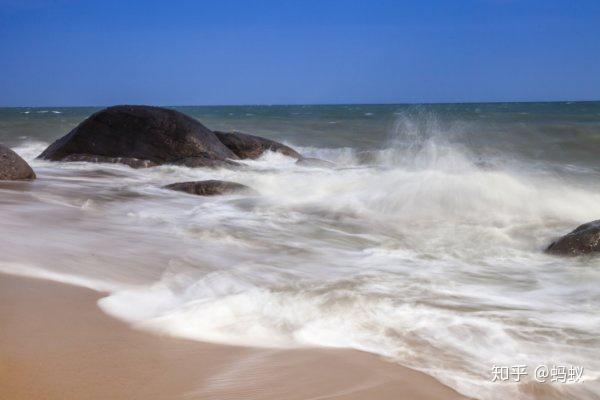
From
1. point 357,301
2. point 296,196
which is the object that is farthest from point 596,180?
point 357,301

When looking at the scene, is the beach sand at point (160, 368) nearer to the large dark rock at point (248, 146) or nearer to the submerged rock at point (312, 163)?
the submerged rock at point (312, 163)

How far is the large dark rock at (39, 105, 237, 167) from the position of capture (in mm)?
10516

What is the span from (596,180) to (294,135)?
1363 centimetres

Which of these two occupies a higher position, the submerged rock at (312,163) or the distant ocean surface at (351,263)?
the submerged rock at (312,163)

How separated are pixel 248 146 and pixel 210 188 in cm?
462

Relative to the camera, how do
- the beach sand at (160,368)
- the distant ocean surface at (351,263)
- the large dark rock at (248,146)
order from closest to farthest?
the beach sand at (160,368)
the distant ocean surface at (351,263)
the large dark rock at (248,146)

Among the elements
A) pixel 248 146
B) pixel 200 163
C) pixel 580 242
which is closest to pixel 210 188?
pixel 200 163

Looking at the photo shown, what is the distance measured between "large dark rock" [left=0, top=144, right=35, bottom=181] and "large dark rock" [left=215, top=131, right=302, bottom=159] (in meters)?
4.66

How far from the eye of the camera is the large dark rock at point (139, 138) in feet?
34.5

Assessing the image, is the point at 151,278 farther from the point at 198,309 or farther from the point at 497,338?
the point at 497,338

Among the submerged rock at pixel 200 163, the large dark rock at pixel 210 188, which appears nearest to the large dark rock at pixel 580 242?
the large dark rock at pixel 210 188

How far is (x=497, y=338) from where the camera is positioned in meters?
2.76

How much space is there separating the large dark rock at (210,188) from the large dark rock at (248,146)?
4.24 metres

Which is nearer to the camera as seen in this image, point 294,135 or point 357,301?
point 357,301
